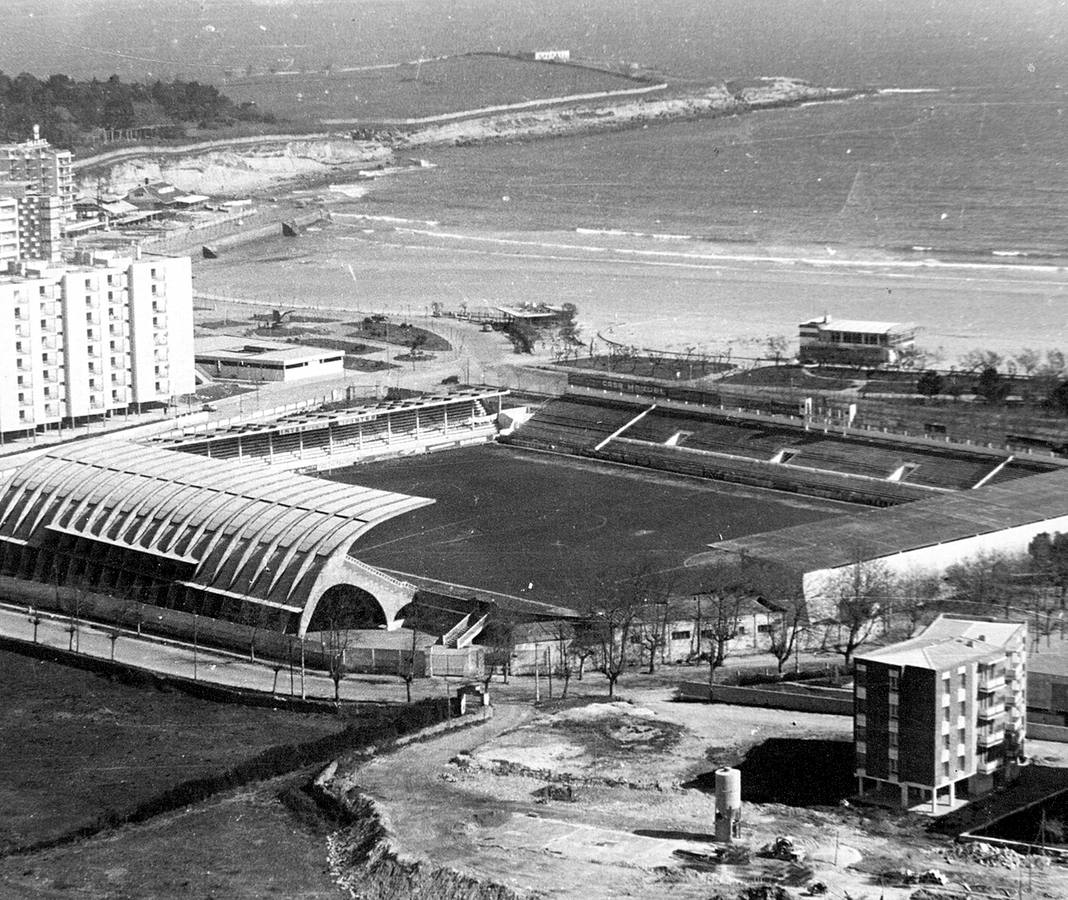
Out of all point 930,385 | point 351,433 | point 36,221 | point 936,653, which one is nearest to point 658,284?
point 36,221

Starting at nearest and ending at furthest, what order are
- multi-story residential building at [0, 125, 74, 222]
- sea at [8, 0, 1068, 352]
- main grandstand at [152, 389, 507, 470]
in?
main grandstand at [152, 389, 507, 470], sea at [8, 0, 1068, 352], multi-story residential building at [0, 125, 74, 222]

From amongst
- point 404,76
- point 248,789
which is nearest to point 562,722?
point 248,789

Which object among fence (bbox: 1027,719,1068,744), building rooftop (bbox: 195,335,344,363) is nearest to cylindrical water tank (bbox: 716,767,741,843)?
fence (bbox: 1027,719,1068,744)

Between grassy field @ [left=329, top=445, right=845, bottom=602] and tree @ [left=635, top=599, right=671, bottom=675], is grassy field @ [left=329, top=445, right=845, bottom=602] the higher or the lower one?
the higher one

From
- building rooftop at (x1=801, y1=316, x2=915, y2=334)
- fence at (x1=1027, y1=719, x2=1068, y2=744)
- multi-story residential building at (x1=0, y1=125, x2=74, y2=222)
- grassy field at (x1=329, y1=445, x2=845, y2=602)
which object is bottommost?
fence at (x1=1027, y1=719, x2=1068, y2=744)

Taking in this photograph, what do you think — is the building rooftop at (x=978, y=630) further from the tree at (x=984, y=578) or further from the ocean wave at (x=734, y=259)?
the ocean wave at (x=734, y=259)

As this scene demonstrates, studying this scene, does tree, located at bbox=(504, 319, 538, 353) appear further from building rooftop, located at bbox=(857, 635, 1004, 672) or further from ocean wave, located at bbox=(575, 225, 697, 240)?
building rooftop, located at bbox=(857, 635, 1004, 672)
